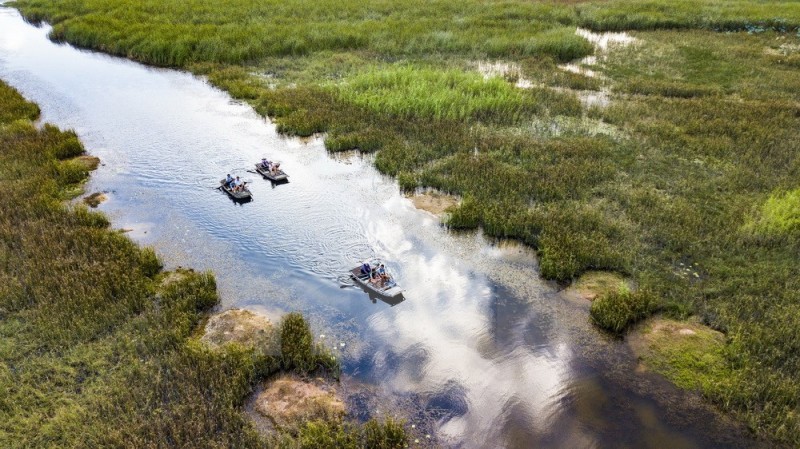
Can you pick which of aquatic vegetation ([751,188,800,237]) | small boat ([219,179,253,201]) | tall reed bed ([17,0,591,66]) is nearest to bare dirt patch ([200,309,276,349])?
small boat ([219,179,253,201])

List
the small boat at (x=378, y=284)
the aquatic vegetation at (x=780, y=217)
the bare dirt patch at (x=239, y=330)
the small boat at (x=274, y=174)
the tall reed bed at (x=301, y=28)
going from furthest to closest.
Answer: the tall reed bed at (x=301, y=28)
the small boat at (x=274, y=174)
the aquatic vegetation at (x=780, y=217)
the small boat at (x=378, y=284)
the bare dirt patch at (x=239, y=330)

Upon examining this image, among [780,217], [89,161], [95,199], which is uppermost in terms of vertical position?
[89,161]

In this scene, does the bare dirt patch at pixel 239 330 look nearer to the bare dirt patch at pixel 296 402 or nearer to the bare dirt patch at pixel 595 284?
the bare dirt patch at pixel 296 402

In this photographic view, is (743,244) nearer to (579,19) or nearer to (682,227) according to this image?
(682,227)

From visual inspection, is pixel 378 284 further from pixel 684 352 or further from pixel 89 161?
pixel 89 161

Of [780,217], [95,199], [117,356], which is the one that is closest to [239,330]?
[117,356]

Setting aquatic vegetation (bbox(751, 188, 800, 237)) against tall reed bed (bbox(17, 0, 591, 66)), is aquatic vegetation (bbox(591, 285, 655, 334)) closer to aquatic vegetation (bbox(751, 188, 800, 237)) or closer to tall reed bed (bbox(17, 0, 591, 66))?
aquatic vegetation (bbox(751, 188, 800, 237))

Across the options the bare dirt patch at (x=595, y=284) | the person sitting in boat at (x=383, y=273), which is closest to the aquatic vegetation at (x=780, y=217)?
the bare dirt patch at (x=595, y=284)
